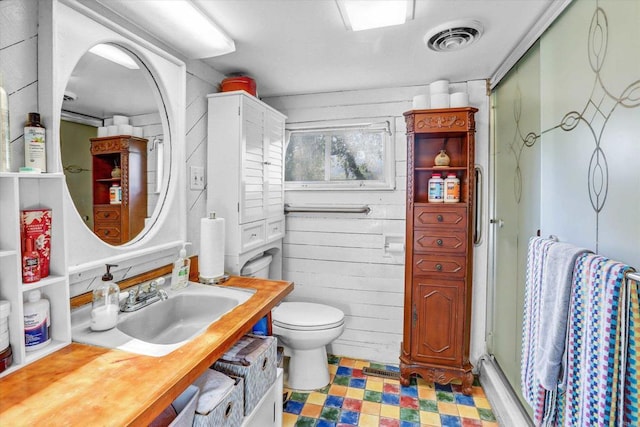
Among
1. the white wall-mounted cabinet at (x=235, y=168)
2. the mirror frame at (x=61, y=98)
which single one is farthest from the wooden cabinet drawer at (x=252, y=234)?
the mirror frame at (x=61, y=98)

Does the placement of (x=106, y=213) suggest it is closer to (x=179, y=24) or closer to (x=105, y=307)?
(x=105, y=307)

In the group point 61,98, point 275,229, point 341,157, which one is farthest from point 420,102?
point 61,98

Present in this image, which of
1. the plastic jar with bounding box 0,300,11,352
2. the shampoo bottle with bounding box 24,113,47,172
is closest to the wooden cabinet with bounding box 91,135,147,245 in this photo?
the shampoo bottle with bounding box 24,113,47,172

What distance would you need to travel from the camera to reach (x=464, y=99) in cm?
224

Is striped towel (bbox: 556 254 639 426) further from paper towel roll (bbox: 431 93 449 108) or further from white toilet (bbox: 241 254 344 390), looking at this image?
paper towel roll (bbox: 431 93 449 108)

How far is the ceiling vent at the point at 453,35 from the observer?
1599mm

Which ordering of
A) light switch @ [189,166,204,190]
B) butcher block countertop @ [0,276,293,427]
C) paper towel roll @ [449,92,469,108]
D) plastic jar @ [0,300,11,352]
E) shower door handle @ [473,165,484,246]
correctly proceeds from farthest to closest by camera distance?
shower door handle @ [473,165,484,246] → paper towel roll @ [449,92,469,108] → light switch @ [189,166,204,190] → plastic jar @ [0,300,11,352] → butcher block countertop @ [0,276,293,427]

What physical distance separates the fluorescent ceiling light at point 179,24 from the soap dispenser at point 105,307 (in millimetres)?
1122

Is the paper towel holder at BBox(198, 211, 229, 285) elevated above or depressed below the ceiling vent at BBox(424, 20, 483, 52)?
Result: below

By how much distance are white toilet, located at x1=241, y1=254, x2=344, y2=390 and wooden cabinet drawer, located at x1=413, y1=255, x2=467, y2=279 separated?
2.10 feet

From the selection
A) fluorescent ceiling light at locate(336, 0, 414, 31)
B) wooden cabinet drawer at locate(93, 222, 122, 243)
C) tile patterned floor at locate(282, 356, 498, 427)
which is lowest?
tile patterned floor at locate(282, 356, 498, 427)

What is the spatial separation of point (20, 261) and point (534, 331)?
1.74m

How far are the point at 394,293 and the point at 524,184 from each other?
4.07 feet

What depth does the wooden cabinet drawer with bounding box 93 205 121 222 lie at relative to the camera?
1322mm
